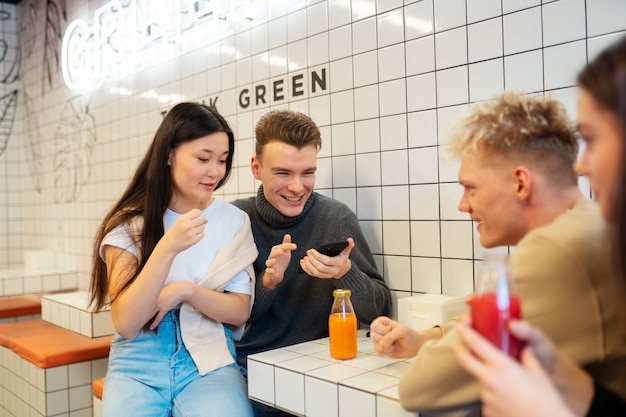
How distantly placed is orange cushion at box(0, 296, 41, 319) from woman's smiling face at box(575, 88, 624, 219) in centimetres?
399

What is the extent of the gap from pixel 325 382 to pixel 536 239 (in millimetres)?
785

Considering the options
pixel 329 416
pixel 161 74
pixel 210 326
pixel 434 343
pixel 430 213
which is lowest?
pixel 329 416

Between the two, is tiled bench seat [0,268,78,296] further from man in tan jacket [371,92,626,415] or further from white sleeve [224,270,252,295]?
man in tan jacket [371,92,626,415]

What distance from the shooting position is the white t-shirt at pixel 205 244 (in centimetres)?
200

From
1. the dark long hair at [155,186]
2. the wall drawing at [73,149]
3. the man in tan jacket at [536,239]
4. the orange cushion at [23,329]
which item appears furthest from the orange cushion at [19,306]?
the man in tan jacket at [536,239]

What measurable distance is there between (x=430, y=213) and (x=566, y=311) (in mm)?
1243

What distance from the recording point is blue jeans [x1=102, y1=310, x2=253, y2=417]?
1822 millimetres

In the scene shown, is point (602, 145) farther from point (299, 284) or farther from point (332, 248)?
point (299, 284)

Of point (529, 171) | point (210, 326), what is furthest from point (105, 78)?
point (529, 171)

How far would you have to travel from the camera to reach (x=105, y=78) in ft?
13.9

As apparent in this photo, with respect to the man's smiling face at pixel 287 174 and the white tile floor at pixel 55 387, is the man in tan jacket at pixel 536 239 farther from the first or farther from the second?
the white tile floor at pixel 55 387

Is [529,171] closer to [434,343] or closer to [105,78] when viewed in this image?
[434,343]

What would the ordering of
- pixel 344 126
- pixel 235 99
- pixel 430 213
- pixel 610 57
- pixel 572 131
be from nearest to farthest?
1. pixel 610 57
2. pixel 572 131
3. pixel 430 213
4. pixel 344 126
5. pixel 235 99

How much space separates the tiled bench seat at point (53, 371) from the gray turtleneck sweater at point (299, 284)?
112 centimetres
